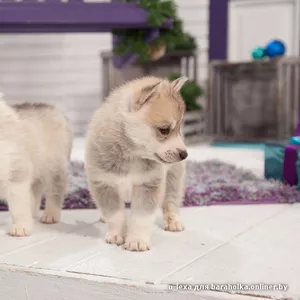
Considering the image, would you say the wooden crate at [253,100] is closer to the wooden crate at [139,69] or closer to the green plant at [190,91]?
the green plant at [190,91]

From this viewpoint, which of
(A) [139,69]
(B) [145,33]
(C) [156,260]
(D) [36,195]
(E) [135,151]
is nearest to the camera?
(C) [156,260]

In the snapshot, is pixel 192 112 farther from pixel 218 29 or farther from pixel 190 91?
pixel 218 29

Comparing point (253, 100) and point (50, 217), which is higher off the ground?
point (253, 100)

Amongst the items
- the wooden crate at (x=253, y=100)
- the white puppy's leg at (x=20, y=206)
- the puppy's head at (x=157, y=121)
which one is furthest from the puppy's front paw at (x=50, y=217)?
the wooden crate at (x=253, y=100)

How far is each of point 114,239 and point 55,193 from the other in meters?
0.37

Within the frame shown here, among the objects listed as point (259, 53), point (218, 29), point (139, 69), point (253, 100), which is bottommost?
point (253, 100)

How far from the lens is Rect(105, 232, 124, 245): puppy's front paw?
1362 mm

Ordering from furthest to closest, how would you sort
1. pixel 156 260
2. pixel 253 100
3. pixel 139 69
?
pixel 139 69 → pixel 253 100 → pixel 156 260

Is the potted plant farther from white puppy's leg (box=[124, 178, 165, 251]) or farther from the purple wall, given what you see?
white puppy's leg (box=[124, 178, 165, 251])

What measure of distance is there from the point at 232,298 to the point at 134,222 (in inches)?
17.3

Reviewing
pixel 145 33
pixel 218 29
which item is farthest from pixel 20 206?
pixel 218 29

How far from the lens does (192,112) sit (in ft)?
13.1

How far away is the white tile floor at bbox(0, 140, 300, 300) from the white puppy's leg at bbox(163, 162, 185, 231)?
4 centimetres

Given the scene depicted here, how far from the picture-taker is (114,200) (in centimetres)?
138
